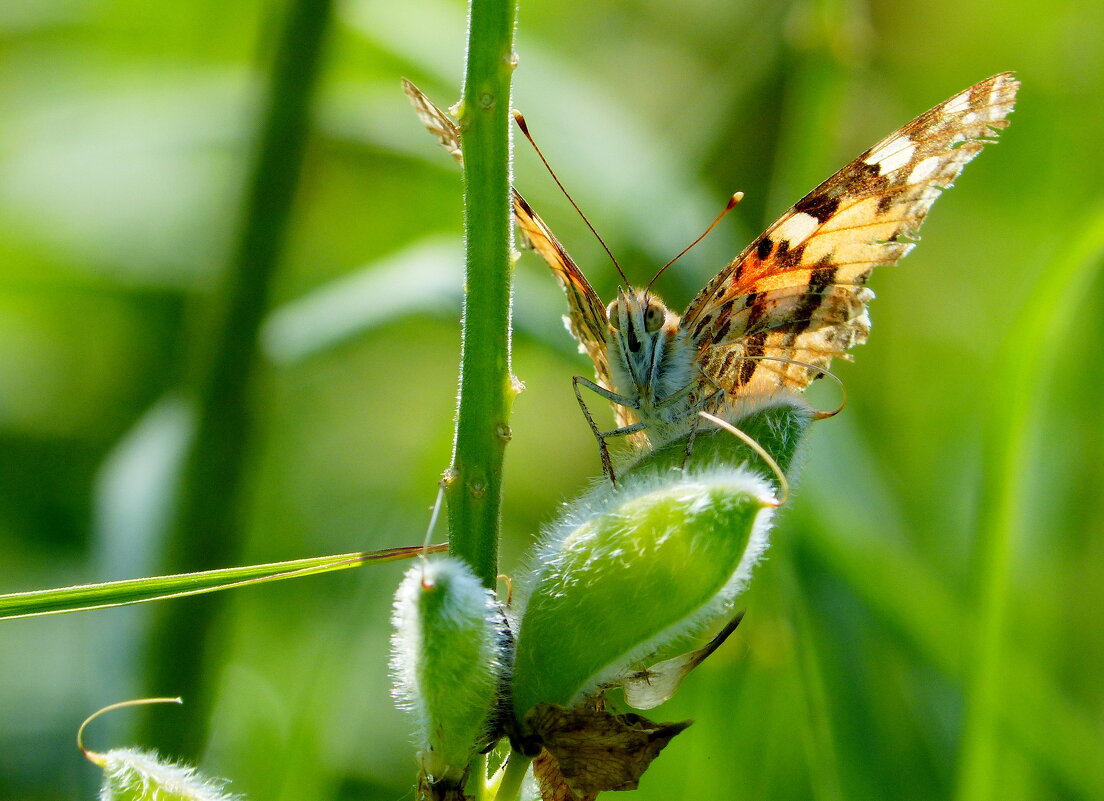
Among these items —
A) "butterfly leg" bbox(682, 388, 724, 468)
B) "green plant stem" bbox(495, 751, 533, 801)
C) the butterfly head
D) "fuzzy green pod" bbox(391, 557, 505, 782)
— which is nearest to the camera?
"fuzzy green pod" bbox(391, 557, 505, 782)

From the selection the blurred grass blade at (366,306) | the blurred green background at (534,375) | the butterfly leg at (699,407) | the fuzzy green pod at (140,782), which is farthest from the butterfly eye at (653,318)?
the fuzzy green pod at (140,782)

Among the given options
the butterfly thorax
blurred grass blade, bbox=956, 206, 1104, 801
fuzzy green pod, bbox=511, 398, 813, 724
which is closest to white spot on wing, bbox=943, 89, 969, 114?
blurred grass blade, bbox=956, 206, 1104, 801

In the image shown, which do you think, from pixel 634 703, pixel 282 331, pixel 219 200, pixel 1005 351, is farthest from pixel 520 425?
pixel 634 703

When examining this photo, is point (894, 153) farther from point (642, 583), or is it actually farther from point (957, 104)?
point (642, 583)

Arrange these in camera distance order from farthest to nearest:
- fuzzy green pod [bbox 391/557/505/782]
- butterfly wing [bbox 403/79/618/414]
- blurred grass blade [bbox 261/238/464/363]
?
blurred grass blade [bbox 261/238/464/363], butterfly wing [bbox 403/79/618/414], fuzzy green pod [bbox 391/557/505/782]

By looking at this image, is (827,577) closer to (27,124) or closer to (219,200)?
(219,200)

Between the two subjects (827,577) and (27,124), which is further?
(27,124)

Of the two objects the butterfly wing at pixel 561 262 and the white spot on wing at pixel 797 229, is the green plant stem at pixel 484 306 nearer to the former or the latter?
the butterfly wing at pixel 561 262

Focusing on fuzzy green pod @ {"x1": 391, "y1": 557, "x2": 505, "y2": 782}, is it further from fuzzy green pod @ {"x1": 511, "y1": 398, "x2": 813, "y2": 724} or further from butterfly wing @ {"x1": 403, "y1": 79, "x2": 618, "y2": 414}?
butterfly wing @ {"x1": 403, "y1": 79, "x2": 618, "y2": 414}
